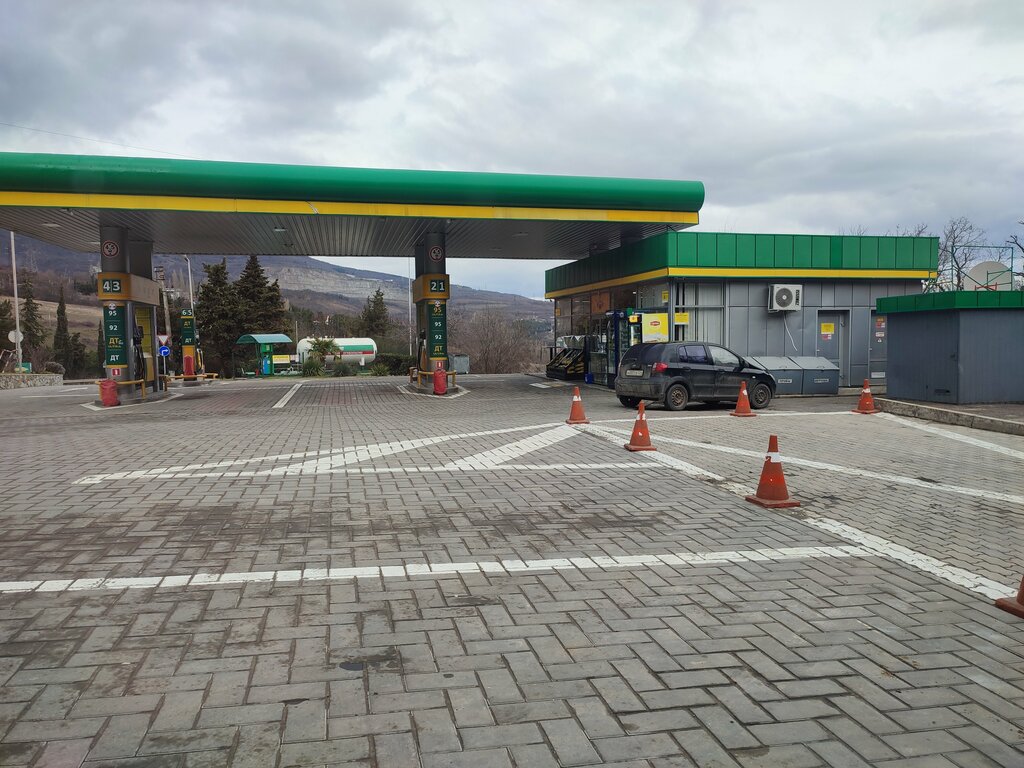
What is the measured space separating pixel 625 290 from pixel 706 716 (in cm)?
2206

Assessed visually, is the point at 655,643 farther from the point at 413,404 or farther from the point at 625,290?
the point at 625,290

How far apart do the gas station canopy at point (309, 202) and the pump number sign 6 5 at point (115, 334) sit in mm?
2472

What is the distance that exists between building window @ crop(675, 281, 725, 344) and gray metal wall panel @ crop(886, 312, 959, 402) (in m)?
5.21

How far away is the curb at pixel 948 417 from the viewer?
42.1 feet

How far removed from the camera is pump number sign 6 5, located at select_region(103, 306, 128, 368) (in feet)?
66.1

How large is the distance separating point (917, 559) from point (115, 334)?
822 inches

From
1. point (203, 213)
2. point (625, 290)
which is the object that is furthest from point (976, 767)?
point (625, 290)

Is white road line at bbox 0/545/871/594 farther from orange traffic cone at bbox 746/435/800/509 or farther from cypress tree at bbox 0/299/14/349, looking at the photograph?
cypress tree at bbox 0/299/14/349

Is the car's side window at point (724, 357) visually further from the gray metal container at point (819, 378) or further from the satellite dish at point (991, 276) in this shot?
the satellite dish at point (991, 276)

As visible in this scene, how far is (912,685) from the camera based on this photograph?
339 cm

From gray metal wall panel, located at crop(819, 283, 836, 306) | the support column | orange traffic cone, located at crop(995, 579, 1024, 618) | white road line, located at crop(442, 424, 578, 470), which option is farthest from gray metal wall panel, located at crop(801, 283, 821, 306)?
orange traffic cone, located at crop(995, 579, 1024, 618)

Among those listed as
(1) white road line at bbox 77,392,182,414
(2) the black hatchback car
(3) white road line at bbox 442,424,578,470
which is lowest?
(3) white road line at bbox 442,424,578,470

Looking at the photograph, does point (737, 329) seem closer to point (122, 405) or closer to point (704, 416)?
point (704, 416)

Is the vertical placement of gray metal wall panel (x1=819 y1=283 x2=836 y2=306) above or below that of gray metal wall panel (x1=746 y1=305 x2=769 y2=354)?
above
